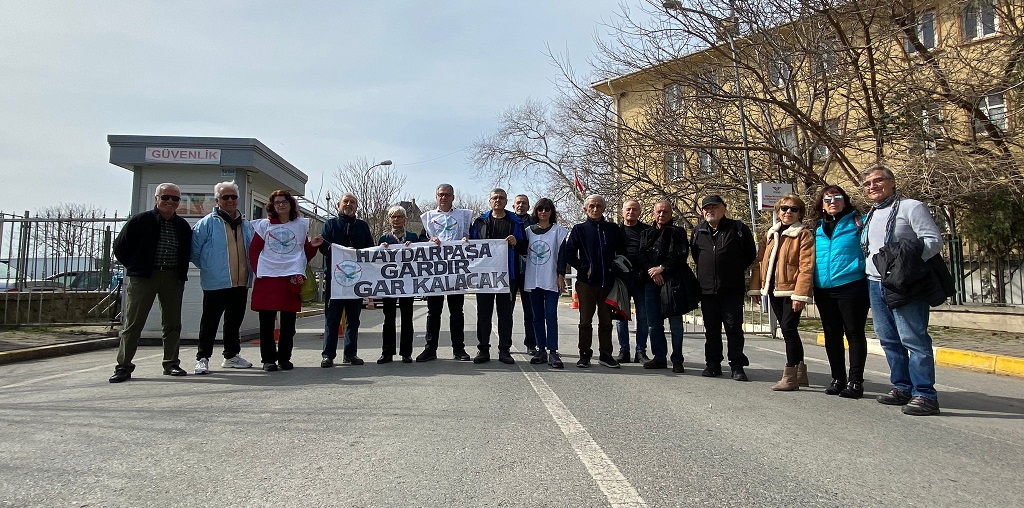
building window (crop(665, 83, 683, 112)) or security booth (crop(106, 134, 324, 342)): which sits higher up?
building window (crop(665, 83, 683, 112))

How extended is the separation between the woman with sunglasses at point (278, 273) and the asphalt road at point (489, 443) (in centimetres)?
61

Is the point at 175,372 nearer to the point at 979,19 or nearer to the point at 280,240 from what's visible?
the point at 280,240

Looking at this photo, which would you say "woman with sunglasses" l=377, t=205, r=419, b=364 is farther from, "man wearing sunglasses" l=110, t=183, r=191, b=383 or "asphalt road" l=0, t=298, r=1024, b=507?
"man wearing sunglasses" l=110, t=183, r=191, b=383

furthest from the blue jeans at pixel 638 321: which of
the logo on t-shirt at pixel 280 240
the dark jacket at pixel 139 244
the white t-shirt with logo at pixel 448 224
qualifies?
the dark jacket at pixel 139 244

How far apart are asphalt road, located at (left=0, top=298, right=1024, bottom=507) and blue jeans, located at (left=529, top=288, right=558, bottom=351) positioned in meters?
0.71

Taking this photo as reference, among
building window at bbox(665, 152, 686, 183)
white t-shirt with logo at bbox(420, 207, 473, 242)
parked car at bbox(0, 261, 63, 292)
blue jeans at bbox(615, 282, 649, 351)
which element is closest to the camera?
blue jeans at bbox(615, 282, 649, 351)

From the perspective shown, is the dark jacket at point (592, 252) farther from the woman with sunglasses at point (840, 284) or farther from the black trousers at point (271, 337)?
the black trousers at point (271, 337)

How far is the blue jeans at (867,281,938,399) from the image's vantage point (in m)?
5.02

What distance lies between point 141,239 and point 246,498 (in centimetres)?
441

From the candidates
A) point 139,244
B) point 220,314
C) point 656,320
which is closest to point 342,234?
point 220,314

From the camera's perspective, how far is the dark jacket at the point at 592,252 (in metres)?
7.09

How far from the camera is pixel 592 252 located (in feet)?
23.3

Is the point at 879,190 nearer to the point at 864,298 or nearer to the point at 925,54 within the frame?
the point at 864,298

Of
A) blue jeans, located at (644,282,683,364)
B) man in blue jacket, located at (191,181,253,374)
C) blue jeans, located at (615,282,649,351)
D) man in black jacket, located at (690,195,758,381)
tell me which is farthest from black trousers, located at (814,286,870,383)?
man in blue jacket, located at (191,181,253,374)
